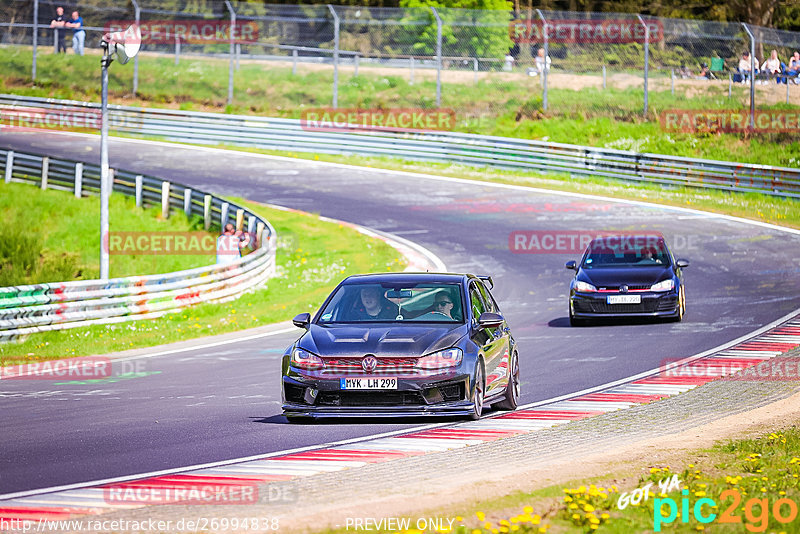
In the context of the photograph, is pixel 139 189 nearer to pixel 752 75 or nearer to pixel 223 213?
pixel 223 213

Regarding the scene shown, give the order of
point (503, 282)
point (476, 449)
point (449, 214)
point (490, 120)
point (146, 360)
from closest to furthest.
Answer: point (476, 449), point (146, 360), point (503, 282), point (449, 214), point (490, 120)

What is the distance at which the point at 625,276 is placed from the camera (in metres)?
Answer: 19.7

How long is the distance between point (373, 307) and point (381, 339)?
35.0 inches

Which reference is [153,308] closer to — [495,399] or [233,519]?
[495,399]

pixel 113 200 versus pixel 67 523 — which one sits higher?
pixel 67 523

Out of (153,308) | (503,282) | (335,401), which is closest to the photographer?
(335,401)

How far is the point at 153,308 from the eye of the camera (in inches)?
865

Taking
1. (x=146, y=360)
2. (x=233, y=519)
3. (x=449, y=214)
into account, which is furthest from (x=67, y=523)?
(x=449, y=214)

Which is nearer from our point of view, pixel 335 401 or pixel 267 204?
pixel 335 401

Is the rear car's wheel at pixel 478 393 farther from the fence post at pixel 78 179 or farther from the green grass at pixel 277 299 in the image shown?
the fence post at pixel 78 179

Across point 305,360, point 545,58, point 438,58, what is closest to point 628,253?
point 305,360

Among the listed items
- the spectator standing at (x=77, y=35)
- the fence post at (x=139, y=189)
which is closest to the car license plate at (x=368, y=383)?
the fence post at (x=139, y=189)

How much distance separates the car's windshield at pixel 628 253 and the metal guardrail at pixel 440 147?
1472 centimetres

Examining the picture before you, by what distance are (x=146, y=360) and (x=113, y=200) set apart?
63.8ft
